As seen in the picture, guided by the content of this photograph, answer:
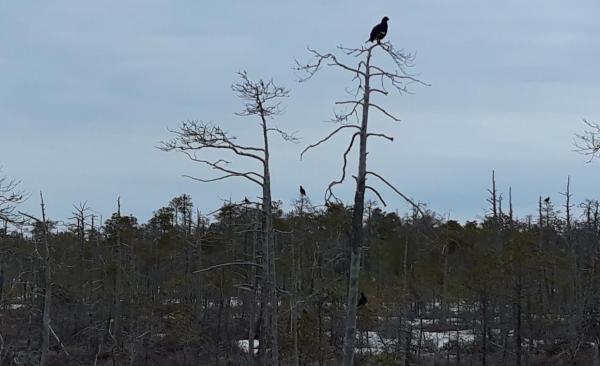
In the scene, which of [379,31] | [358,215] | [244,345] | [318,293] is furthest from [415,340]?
[379,31]

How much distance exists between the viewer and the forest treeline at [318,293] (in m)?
29.2

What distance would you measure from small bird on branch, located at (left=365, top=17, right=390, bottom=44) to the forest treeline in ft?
45.8

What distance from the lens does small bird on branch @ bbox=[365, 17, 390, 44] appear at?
35.6ft

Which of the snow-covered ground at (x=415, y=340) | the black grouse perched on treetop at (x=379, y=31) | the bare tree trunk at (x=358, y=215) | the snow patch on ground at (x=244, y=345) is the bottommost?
the snow patch on ground at (x=244, y=345)

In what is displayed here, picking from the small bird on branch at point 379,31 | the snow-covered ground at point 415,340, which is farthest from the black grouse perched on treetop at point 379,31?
the snow-covered ground at point 415,340

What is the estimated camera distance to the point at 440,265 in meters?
43.2

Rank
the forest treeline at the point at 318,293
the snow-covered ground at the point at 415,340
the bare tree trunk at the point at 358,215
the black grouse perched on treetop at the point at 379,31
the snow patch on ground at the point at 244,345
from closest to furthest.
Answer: the black grouse perched on treetop at the point at 379,31 < the bare tree trunk at the point at 358,215 < the forest treeline at the point at 318,293 < the snow patch on ground at the point at 244,345 < the snow-covered ground at the point at 415,340

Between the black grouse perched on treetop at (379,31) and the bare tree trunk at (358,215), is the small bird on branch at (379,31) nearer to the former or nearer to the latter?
the black grouse perched on treetop at (379,31)

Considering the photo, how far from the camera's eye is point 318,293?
2617 centimetres

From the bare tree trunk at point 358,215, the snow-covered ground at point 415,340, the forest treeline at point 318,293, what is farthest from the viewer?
the snow-covered ground at point 415,340

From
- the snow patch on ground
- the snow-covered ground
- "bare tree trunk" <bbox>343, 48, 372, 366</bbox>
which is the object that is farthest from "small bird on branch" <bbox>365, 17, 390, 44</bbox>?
the snow patch on ground

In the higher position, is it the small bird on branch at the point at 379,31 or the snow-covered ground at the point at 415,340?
the small bird on branch at the point at 379,31

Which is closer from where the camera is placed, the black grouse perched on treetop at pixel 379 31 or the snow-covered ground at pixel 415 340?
the black grouse perched on treetop at pixel 379 31

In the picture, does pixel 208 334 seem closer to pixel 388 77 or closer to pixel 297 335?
pixel 297 335
